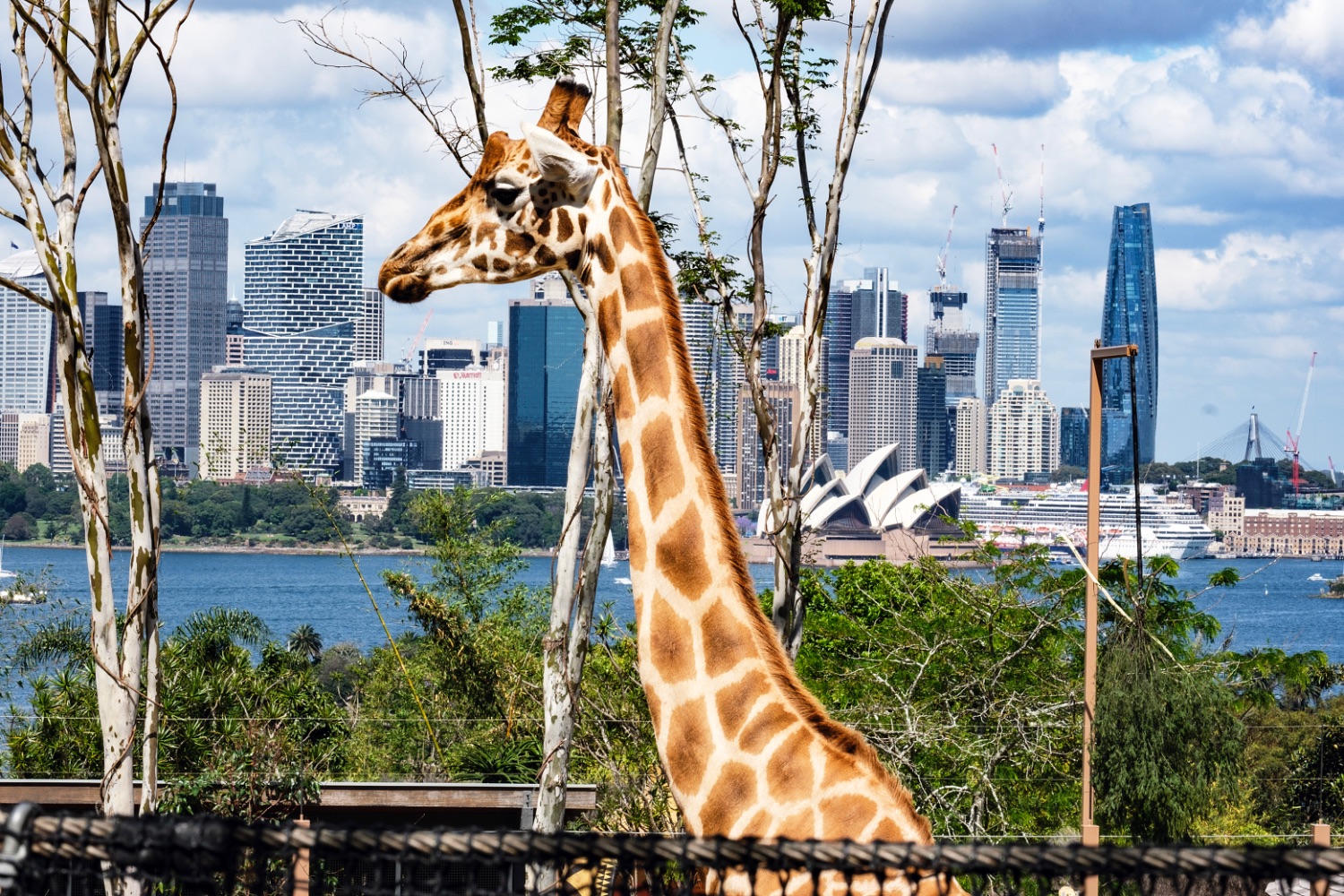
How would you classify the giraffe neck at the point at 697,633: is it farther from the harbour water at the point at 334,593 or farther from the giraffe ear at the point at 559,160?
the harbour water at the point at 334,593

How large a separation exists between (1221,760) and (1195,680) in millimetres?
803

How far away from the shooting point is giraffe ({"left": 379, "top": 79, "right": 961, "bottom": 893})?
11.3ft

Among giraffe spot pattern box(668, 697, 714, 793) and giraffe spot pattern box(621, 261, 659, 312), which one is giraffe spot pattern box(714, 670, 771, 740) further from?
giraffe spot pattern box(621, 261, 659, 312)

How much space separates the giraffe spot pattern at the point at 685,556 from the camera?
372 cm

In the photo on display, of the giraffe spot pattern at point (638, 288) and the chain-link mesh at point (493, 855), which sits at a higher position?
the giraffe spot pattern at point (638, 288)

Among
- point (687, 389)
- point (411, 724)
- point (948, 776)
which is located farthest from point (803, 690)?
point (411, 724)

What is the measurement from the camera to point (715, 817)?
3.55 meters

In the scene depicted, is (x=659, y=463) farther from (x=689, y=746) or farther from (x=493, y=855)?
(x=493, y=855)

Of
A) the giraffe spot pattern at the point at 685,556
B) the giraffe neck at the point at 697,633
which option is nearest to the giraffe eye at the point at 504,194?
the giraffe neck at the point at 697,633

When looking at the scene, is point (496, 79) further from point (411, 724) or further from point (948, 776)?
point (411, 724)

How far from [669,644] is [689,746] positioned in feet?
0.85

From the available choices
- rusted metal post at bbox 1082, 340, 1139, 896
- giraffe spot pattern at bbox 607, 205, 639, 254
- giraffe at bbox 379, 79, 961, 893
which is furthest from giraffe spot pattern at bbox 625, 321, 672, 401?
rusted metal post at bbox 1082, 340, 1139, 896

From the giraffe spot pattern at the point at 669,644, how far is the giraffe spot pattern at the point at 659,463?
250 millimetres

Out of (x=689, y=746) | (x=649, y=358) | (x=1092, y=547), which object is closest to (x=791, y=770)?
(x=689, y=746)
